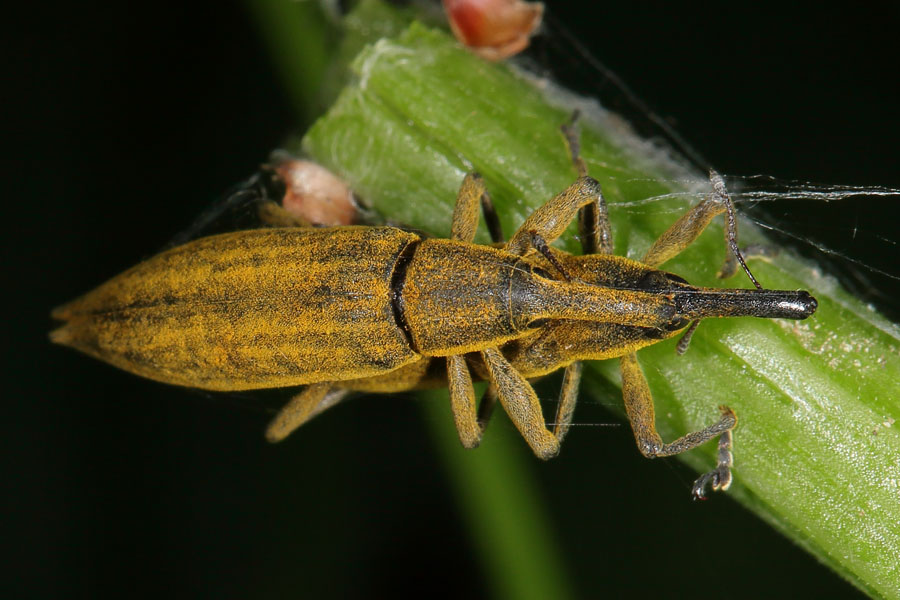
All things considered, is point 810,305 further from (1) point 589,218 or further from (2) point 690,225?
(1) point 589,218

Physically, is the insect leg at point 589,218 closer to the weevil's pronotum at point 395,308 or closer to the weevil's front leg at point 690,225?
the weevil's pronotum at point 395,308

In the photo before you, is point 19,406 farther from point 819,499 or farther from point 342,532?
point 819,499

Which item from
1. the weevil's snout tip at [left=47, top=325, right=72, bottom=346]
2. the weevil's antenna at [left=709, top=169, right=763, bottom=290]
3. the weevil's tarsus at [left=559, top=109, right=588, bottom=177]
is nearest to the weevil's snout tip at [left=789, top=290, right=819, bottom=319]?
the weevil's antenna at [left=709, top=169, right=763, bottom=290]

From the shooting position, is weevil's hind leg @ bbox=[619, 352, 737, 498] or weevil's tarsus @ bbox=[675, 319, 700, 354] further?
weevil's tarsus @ bbox=[675, 319, 700, 354]

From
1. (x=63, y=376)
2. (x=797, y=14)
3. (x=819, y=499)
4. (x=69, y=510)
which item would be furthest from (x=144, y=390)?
(x=797, y=14)

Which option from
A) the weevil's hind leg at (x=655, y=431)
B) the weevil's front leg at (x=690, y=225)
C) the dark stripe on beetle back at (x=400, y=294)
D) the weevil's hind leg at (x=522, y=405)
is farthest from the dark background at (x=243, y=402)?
the dark stripe on beetle back at (x=400, y=294)

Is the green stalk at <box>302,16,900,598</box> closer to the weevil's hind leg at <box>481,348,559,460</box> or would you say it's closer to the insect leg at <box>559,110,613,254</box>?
the insect leg at <box>559,110,613,254</box>
